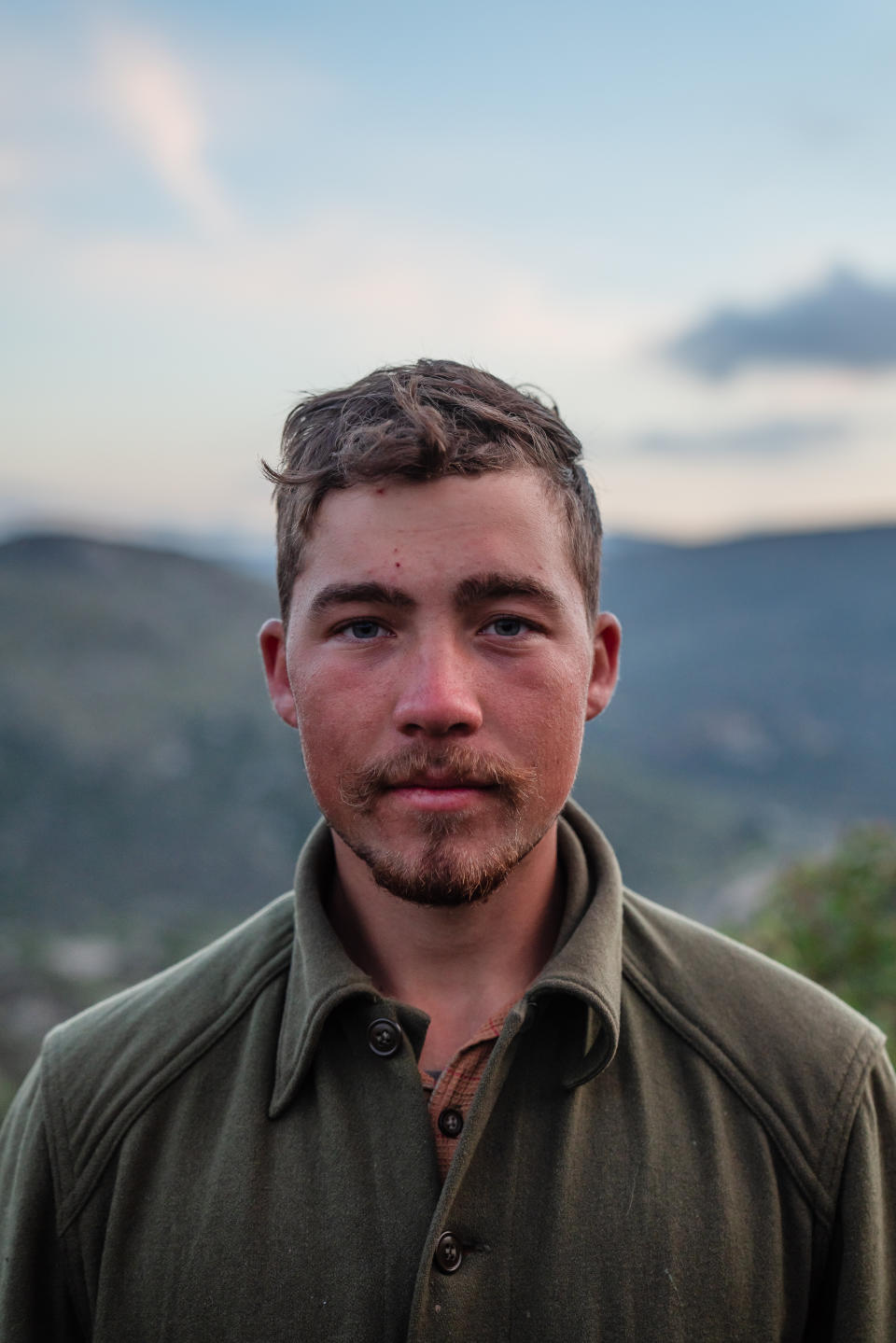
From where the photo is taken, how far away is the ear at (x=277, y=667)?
2.22m

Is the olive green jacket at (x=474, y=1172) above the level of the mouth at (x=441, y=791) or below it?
below

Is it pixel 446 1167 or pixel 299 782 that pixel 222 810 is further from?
pixel 446 1167

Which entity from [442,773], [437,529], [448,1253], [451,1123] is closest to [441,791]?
[442,773]

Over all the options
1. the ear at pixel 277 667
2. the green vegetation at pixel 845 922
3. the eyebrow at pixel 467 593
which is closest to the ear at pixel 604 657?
the eyebrow at pixel 467 593

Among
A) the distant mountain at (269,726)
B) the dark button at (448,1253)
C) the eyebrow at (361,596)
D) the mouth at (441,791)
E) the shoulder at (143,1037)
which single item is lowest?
the dark button at (448,1253)

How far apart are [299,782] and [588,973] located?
17151mm

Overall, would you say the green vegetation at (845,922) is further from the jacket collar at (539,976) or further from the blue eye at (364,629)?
the blue eye at (364,629)

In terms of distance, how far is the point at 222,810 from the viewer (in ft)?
60.5

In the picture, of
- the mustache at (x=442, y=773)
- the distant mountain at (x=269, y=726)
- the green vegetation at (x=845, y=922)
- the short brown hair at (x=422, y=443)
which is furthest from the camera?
the distant mountain at (x=269, y=726)

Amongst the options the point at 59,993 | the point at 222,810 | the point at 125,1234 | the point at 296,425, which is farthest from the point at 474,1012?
the point at 222,810

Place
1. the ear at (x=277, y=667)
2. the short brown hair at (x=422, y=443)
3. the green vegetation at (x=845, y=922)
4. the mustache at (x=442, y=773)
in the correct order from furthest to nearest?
the green vegetation at (x=845, y=922), the ear at (x=277, y=667), the short brown hair at (x=422, y=443), the mustache at (x=442, y=773)

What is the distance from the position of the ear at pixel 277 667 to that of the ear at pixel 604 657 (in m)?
0.65

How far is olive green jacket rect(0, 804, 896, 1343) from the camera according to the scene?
1800 mm

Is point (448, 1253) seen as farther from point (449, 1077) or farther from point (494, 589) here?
point (494, 589)
